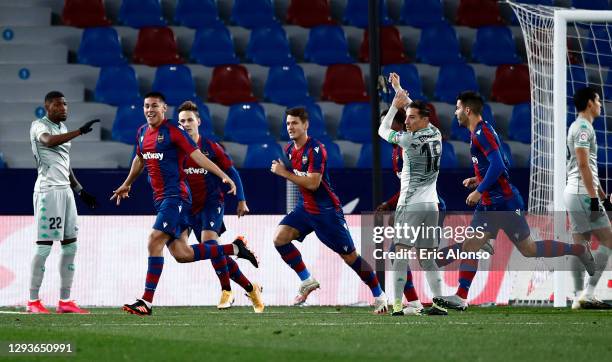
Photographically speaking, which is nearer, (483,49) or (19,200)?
(19,200)

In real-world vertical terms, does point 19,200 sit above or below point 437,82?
below

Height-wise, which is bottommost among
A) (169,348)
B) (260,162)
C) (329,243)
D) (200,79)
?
(169,348)

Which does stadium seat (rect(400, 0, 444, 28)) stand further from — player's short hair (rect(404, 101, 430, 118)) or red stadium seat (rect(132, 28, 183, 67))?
player's short hair (rect(404, 101, 430, 118))

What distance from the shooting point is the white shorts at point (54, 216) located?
10.3m

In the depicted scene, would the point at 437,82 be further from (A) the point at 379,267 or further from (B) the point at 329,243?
(B) the point at 329,243

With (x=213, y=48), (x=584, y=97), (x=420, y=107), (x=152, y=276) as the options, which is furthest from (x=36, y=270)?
(x=213, y=48)

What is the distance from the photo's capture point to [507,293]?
39.3 feet

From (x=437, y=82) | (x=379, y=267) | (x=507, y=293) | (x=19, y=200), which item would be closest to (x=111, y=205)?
(x=19, y=200)

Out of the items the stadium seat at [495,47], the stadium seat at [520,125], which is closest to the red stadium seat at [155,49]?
the stadium seat at [495,47]

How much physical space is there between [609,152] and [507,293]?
12.6 ft

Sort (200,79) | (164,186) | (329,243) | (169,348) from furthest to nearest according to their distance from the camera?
(200,79) → (329,243) → (164,186) → (169,348)

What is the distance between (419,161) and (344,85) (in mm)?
6907

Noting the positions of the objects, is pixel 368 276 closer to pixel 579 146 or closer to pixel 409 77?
pixel 579 146

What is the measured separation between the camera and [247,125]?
1532cm
